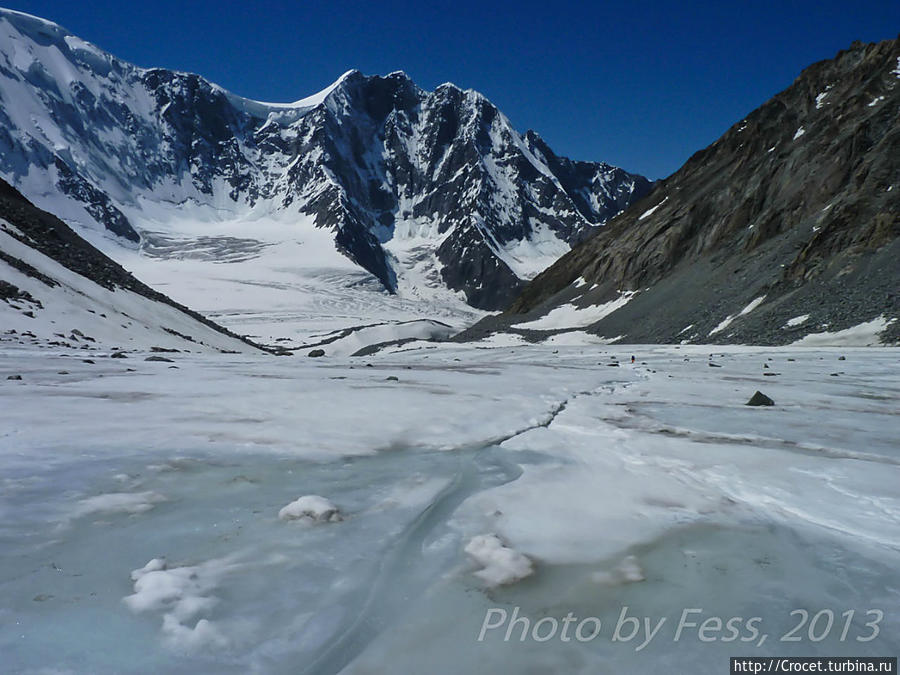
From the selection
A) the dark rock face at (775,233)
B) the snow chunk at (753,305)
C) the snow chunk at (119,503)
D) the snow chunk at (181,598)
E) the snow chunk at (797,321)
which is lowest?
the snow chunk at (181,598)

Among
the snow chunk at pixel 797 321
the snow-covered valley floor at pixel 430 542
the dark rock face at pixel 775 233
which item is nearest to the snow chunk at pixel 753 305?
the dark rock face at pixel 775 233

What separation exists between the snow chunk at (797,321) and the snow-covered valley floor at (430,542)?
30.2 m

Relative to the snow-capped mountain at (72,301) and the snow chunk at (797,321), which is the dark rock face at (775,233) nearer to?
the snow chunk at (797,321)

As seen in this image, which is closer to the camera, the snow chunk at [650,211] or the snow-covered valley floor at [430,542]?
the snow-covered valley floor at [430,542]

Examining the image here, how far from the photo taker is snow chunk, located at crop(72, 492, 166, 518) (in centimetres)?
364

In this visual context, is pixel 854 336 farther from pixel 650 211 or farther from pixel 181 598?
pixel 650 211

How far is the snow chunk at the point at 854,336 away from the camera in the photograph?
28031mm

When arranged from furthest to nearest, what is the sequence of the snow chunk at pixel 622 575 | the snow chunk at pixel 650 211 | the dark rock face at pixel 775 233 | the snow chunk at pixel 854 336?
1. the snow chunk at pixel 650 211
2. the dark rock face at pixel 775 233
3. the snow chunk at pixel 854 336
4. the snow chunk at pixel 622 575

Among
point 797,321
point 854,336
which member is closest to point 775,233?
point 797,321

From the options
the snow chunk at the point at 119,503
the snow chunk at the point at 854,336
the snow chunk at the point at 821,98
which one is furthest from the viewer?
the snow chunk at the point at 821,98

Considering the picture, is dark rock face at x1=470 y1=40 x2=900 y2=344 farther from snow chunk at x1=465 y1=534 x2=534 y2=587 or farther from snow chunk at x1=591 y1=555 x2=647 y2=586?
snow chunk at x1=465 y1=534 x2=534 y2=587

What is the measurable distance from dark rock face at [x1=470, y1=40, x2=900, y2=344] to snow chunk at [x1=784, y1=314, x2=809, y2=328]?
0.12 metres

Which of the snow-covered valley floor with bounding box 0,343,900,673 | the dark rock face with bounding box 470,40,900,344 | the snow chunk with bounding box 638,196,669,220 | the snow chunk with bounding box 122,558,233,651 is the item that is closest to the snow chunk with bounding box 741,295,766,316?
the dark rock face with bounding box 470,40,900,344

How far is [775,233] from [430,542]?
5574cm
